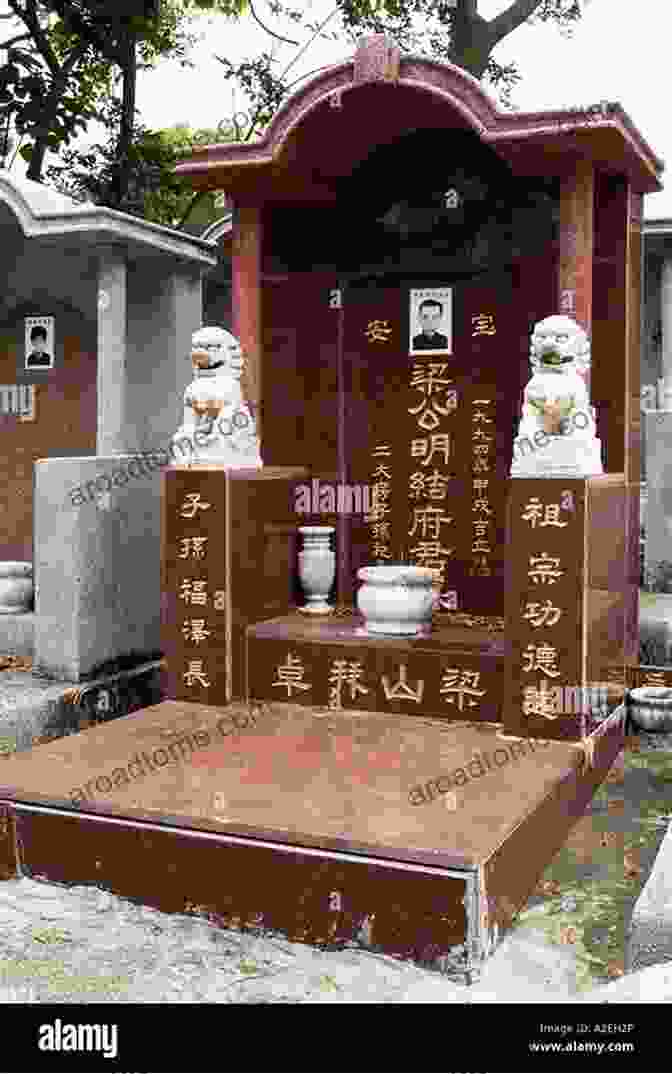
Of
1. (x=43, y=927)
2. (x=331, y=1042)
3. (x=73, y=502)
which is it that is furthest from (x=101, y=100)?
(x=331, y=1042)

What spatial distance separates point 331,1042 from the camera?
276cm

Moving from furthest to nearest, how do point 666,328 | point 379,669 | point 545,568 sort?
point 666,328
point 379,669
point 545,568

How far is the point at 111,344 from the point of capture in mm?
6242

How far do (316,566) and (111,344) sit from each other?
5.77ft

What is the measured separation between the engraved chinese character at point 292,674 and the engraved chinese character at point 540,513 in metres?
1.24

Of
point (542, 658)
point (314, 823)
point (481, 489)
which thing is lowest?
point (314, 823)

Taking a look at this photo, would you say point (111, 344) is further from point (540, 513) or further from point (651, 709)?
point (651, 709)

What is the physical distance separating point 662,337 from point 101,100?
268 inches

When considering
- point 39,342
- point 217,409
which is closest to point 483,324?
point 217,409

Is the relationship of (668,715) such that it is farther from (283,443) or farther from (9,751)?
(9,751)

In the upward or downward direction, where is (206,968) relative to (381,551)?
downward

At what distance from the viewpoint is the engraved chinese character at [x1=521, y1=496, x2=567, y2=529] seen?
4348 millimetres

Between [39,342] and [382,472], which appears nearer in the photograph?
[382,472]

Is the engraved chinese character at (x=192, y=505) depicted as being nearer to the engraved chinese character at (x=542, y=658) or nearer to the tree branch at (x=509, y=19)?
the engraved chinese character at (x=542, y=658)
